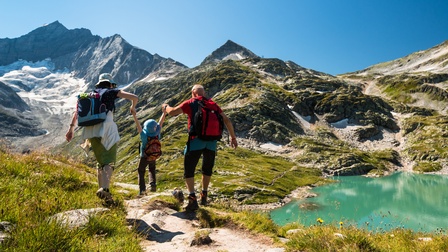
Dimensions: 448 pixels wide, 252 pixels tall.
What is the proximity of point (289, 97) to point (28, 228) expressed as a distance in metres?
172

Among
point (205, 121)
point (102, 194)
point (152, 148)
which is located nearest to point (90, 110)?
point (102, 194)

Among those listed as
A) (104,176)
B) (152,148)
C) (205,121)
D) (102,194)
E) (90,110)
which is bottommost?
(102,194)

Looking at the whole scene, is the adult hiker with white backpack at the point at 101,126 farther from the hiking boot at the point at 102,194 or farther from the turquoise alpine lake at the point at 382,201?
the turquoise alpine lake at the point at 382,201

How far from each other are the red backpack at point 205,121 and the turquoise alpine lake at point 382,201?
121 feet

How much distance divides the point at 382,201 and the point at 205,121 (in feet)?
238

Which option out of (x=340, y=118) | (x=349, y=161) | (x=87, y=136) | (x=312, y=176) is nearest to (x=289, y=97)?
(x=340, y=118)

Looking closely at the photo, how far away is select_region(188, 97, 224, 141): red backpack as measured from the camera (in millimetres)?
9016

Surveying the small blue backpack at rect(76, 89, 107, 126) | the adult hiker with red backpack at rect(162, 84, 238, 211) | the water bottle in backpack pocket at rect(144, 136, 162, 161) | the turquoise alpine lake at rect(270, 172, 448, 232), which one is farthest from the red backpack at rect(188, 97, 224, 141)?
the turquoise alpine lake at rect(270, 172, 448, 232)

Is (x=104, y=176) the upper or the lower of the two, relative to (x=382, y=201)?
upper

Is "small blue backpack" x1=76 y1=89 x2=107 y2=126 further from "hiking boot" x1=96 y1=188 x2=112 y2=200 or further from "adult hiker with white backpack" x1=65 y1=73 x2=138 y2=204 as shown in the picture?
"hiking boot" x1=96 y1=188 x2=112 y2=200

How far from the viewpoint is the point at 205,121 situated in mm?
9031

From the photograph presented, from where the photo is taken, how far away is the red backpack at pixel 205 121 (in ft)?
29.6

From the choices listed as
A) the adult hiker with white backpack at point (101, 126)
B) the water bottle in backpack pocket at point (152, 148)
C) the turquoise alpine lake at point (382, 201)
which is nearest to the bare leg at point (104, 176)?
the adult hiker with white backpack at point (101, 126)

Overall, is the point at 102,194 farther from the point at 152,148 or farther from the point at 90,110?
the point at 152,148
